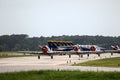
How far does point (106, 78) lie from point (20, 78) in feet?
26.4

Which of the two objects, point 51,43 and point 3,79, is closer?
point 3,79

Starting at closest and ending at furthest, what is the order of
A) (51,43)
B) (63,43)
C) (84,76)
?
(84,76) → (51,43) → (63,43)

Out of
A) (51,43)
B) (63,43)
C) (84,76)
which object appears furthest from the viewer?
(63,43)

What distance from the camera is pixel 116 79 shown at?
1038 inches

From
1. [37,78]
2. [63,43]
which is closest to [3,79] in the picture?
[37,78]

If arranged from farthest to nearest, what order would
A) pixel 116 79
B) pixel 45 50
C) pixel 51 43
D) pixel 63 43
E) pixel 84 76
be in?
pixel 63 43, pixel 51 43, pixel 45 50, pixel 84 76, pixel 116 79

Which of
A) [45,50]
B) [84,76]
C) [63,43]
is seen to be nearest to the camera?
[84,76]

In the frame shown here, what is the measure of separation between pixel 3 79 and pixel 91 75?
28.0ft

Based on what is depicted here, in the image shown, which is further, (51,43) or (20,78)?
(51,43)

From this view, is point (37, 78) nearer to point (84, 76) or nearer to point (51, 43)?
point (84, 76)

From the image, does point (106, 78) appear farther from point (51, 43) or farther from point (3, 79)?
point (51, 43)

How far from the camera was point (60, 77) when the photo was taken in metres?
27.9

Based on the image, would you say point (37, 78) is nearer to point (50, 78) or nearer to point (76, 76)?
point (50, 78)

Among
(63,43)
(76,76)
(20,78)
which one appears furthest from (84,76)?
(63,43)
